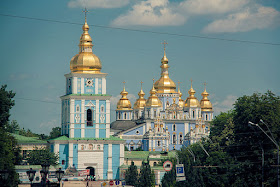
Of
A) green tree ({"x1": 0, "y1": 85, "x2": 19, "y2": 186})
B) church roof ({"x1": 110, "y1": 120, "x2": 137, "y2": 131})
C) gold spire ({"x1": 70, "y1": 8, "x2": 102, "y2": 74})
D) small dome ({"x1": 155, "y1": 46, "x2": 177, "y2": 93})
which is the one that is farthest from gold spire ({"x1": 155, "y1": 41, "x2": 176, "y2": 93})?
green tree ({"x1": 0, "y1": 85, "x2": 19, "y2": 186})

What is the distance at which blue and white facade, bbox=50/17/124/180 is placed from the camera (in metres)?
97.4

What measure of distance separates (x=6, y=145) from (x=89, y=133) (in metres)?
33.6

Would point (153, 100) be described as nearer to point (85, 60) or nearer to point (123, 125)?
point (123, 125)

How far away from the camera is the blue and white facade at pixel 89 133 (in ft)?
320

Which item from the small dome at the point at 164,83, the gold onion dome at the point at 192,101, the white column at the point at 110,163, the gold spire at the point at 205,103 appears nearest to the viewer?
the white column at the point at 110,163

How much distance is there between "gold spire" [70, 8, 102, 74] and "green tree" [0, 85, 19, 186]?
17.2 meters

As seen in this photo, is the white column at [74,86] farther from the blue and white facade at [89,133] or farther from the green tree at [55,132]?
the green tree at [55,132]

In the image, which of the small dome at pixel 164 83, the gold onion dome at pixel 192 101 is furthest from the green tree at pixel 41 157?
the gold onion dome at pixel 192 101

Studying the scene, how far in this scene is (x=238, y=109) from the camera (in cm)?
6931

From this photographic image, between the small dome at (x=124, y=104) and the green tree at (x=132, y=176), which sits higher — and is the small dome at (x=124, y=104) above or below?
above

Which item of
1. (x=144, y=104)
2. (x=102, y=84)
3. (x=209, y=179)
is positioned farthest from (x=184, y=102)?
(x=209, y=179)

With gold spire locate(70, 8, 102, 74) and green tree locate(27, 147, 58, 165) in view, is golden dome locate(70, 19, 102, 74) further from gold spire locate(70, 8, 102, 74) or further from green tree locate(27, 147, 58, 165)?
green tree locate(27, 147, 58, 165)

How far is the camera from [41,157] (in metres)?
94.2

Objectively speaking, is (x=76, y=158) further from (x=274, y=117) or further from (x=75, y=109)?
(x=274, y=117)
